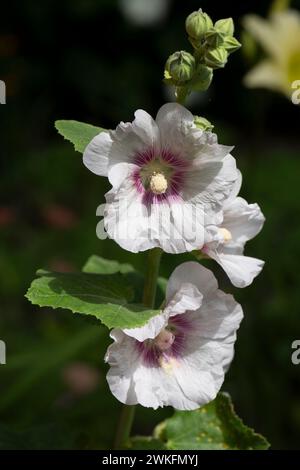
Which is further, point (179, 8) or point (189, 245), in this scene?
point (179, 8)

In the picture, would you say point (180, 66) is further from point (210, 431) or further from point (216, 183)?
point (210, 431)

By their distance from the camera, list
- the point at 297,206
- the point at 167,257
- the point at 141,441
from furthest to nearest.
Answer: the point at 297,206
the point at 167,257
the point at 141,441

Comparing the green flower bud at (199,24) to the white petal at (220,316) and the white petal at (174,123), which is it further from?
the white petal at (220,316)

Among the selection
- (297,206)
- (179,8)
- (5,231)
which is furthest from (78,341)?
(179,8)

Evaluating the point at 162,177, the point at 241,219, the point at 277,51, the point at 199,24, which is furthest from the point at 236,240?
the point at 277,51

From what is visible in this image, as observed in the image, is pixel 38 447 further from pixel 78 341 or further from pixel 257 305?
pixel 257 305

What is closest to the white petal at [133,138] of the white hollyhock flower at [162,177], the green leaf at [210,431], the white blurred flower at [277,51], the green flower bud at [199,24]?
the white hollyhock flower at [162,177]
